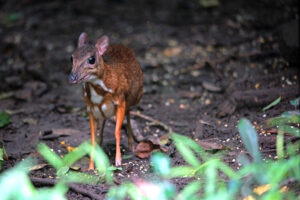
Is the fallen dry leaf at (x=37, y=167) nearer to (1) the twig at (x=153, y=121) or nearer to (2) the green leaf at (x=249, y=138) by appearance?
(1) the twig at (x=153, y=121)

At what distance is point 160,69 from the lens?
8.48 meters

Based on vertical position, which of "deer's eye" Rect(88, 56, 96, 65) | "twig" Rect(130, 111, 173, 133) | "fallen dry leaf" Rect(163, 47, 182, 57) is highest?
"deer's eye" Rect(88, 56, 96, 65)

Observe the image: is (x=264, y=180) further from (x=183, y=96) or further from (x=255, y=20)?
(x=255, y=20)

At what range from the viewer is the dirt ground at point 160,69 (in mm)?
6332

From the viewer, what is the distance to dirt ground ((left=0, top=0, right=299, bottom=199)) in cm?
633

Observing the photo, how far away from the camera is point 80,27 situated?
9.70 metres

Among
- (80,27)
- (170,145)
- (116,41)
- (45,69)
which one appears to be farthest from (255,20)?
(170,145)

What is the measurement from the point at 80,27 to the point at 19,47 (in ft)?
3.83

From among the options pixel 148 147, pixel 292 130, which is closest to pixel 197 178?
pixel 292 130

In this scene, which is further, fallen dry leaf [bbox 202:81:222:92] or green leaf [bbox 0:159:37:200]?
fallen dry leaf [bbox 202:81:222:92]

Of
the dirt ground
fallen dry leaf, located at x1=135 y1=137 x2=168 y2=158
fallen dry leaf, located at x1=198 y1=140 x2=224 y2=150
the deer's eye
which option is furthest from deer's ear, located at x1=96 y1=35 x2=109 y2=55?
fallen dry leaf, located at x1=198 y1=140 x2=224 y2=150

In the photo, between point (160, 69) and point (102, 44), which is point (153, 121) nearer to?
point (102, 44)

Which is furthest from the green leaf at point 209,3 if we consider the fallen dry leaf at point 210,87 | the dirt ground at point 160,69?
the fallen dry leaf at point 210,87

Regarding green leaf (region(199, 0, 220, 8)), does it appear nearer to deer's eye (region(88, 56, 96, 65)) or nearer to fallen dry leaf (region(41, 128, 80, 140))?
fallen dry leaf (region(41, 128, 80, 140))
